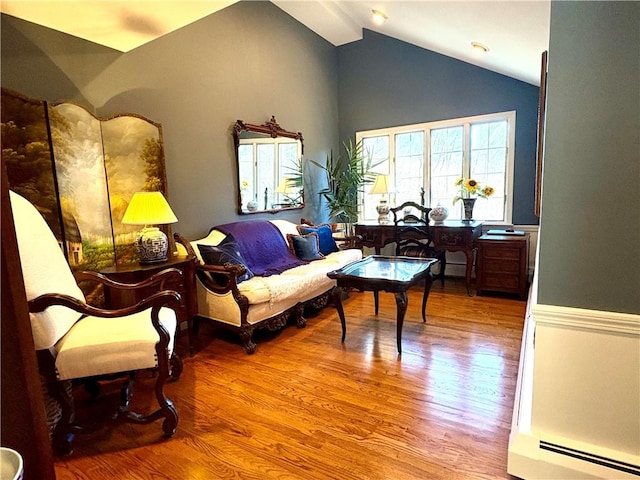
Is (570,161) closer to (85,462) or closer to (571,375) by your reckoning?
(571,375)

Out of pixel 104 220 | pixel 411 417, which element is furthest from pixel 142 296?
pixel 411 417

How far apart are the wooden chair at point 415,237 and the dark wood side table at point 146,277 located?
2647 millimetres

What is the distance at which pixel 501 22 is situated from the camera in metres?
2.79

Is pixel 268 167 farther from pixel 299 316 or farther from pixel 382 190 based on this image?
pixel 299 316

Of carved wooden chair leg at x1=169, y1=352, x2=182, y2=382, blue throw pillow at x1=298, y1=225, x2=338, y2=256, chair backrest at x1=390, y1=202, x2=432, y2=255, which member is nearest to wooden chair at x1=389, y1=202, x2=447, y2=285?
chair backrest at x1=390, y1=202, x2=432, y2=255

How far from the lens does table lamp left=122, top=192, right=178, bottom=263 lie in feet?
8.32

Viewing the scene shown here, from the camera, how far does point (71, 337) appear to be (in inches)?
67.0

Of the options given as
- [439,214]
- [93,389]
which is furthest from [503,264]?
[93,389]

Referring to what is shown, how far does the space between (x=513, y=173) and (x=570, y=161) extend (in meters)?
3.45

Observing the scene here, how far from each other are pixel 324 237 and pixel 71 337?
9.35 feet

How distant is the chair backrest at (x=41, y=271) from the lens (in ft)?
5.22

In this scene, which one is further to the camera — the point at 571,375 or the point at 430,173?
the point at 430,173

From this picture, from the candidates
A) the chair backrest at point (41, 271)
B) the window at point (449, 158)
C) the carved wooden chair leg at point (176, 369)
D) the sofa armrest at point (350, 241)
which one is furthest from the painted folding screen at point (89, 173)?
the window at point (449, 158)

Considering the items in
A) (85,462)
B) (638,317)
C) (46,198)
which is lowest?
(85,462)
